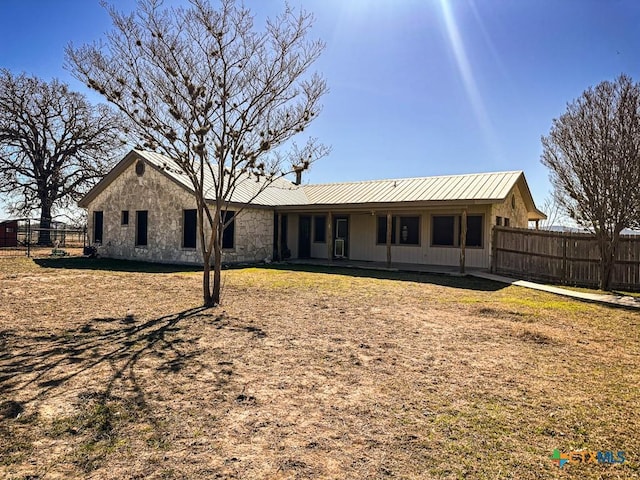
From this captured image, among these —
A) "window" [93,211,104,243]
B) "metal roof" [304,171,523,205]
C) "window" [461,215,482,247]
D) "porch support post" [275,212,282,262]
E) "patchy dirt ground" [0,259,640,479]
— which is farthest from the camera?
"window" [93,211,104,243]

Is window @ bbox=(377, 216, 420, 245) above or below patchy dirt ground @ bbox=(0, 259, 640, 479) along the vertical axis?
above

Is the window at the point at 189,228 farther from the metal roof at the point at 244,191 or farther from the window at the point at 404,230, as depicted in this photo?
the window at the point at 404,230

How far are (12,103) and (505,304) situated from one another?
3276cm

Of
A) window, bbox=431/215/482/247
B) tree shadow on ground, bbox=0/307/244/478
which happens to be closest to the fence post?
window, bbox=431/215/482/247

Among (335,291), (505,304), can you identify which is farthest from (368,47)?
(505,304)

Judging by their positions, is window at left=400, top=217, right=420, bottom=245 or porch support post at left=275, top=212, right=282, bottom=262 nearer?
window at left=400, top=217, right=420, bottom=245

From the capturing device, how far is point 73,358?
485 centimetres

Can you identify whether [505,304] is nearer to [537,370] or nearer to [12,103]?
[537,370]

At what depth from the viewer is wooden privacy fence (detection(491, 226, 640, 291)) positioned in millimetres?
11531

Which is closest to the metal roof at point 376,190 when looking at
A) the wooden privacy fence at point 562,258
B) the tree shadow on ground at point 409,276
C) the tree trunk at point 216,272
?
the wooden privacy fence at point 562,258

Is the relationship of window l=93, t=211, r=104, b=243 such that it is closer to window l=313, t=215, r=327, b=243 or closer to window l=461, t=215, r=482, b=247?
window l=313, t=215, r=327, b=243

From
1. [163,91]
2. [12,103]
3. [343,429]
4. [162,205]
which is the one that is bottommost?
[343,429]

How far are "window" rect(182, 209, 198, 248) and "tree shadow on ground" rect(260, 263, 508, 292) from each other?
2.99m

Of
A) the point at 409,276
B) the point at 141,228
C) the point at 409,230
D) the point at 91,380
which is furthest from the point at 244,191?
the point at 91,380
